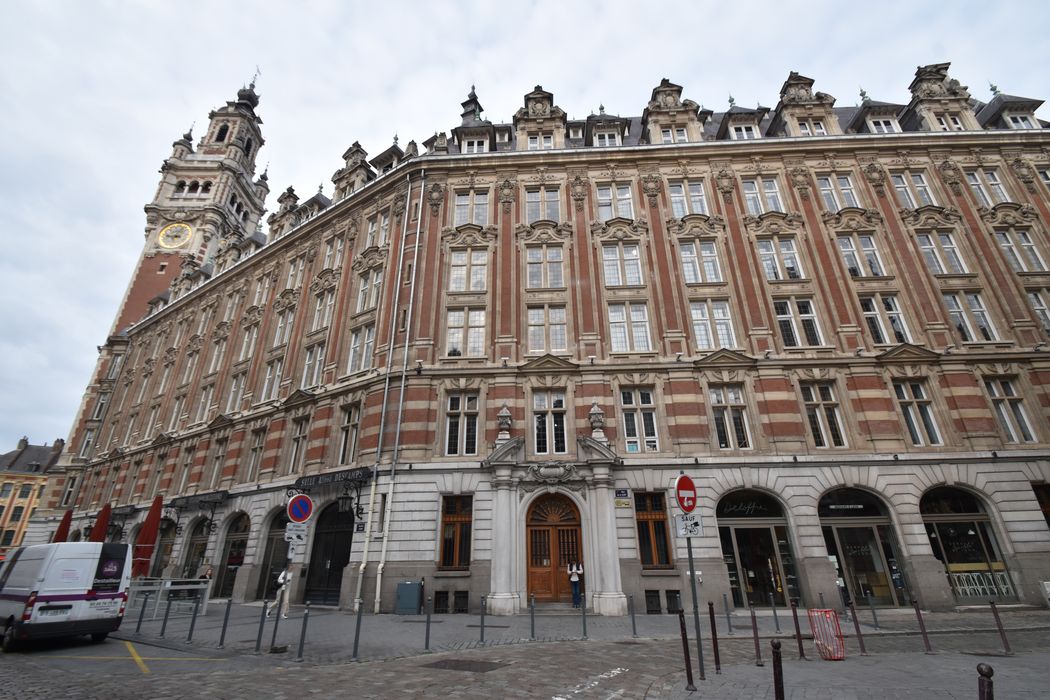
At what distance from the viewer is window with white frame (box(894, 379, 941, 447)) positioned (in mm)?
20125

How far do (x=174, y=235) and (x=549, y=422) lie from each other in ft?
205

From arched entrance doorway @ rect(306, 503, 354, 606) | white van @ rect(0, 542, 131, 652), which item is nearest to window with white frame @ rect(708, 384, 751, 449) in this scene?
arched entrance doorway @ rect(306, 503, 354, 606)

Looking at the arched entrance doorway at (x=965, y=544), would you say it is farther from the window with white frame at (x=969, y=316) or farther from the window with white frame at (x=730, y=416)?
the window with white frame at (x=969, y=316)

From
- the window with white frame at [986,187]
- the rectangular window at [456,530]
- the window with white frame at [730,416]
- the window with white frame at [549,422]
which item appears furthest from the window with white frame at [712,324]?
the window with white frame at [986,187]

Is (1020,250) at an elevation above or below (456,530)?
above

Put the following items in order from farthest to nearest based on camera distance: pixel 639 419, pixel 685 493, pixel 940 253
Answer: pixel 940 253 < pixel 639 419 < pixel 685 493

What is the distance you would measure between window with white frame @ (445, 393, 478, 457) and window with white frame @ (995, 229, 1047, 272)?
27289 mm

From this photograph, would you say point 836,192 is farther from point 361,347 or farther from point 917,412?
point 361,347

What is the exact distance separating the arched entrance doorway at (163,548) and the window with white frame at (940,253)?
4480 centimetres

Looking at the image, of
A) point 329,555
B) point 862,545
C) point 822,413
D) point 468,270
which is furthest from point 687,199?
point 329,555

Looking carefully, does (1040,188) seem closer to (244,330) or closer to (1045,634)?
(1045,634)

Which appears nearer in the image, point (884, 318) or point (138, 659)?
point (138, 659)

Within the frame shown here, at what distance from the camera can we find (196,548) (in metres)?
28.0

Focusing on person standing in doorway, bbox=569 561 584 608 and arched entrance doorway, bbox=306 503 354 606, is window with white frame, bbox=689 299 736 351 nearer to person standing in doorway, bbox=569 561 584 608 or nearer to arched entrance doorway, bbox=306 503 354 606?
person standing in doorway, bbox=569 561 584 608
